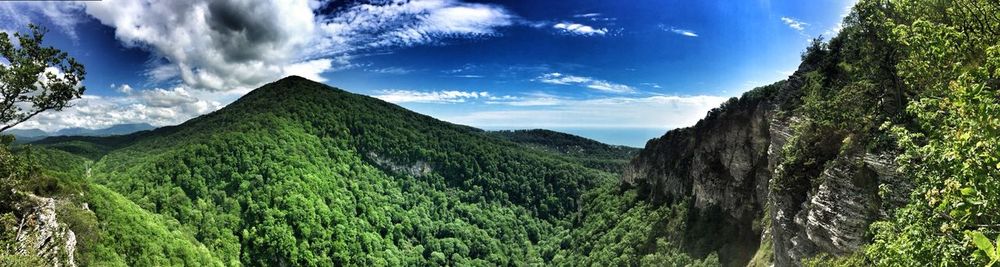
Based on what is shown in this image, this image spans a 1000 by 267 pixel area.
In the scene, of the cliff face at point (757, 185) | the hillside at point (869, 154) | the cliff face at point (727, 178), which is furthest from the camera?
the cliff face at point (727, 178)

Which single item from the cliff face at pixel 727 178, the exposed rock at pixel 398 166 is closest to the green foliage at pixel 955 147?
the cliff face at pixel 727 178

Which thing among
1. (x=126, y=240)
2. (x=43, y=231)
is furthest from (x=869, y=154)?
(x=126, y=240)

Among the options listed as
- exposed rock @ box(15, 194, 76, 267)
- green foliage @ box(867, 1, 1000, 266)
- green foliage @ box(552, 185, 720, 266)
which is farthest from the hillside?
exposed rock @ box(15, 194, 76, 267)

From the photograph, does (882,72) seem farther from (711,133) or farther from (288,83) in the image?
(288,83)

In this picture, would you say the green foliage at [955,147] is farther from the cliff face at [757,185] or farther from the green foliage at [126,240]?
the green foliage at [126,240]

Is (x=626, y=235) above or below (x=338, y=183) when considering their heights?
below

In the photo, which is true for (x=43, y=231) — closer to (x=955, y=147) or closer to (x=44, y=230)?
(x=44, y=230)
